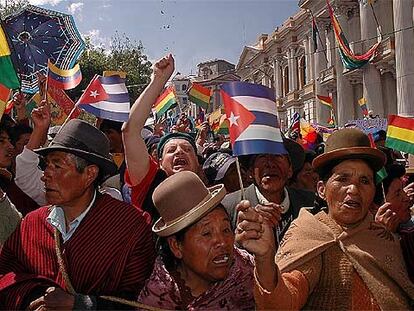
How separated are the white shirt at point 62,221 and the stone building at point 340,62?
21504 millimetres

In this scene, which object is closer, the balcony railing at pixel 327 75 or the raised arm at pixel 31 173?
the raised arm at pixel 31 173

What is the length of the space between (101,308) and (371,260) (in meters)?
1.23

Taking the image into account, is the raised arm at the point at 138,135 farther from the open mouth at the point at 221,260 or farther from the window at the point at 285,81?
the window at the point at 285,81

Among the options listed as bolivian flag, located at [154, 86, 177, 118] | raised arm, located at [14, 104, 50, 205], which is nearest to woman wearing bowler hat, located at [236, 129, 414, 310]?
raised arm, located at [14, 104, 50, 205]

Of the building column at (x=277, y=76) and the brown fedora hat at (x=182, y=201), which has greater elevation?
the building column at (x=277, y=76)

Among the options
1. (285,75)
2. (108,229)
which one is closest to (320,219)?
(108,229)

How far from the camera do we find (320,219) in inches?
107

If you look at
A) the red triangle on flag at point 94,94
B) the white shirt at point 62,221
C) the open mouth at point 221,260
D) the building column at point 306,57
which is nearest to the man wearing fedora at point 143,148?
the white shirt at point 62,221

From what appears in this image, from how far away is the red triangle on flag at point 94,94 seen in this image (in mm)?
5246

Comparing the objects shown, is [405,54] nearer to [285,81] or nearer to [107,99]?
[107,99]

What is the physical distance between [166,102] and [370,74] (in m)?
21.4

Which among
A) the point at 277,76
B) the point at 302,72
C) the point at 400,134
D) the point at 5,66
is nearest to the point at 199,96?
the point at 400,134

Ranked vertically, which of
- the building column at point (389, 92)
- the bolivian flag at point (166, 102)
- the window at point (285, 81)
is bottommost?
the bolivian flag at point (166, 102)

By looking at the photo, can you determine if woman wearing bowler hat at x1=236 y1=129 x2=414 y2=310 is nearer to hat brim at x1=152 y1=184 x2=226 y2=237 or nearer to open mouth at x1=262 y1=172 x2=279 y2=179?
hat brim at x1=152 y1=184 x2=226 y2=237
